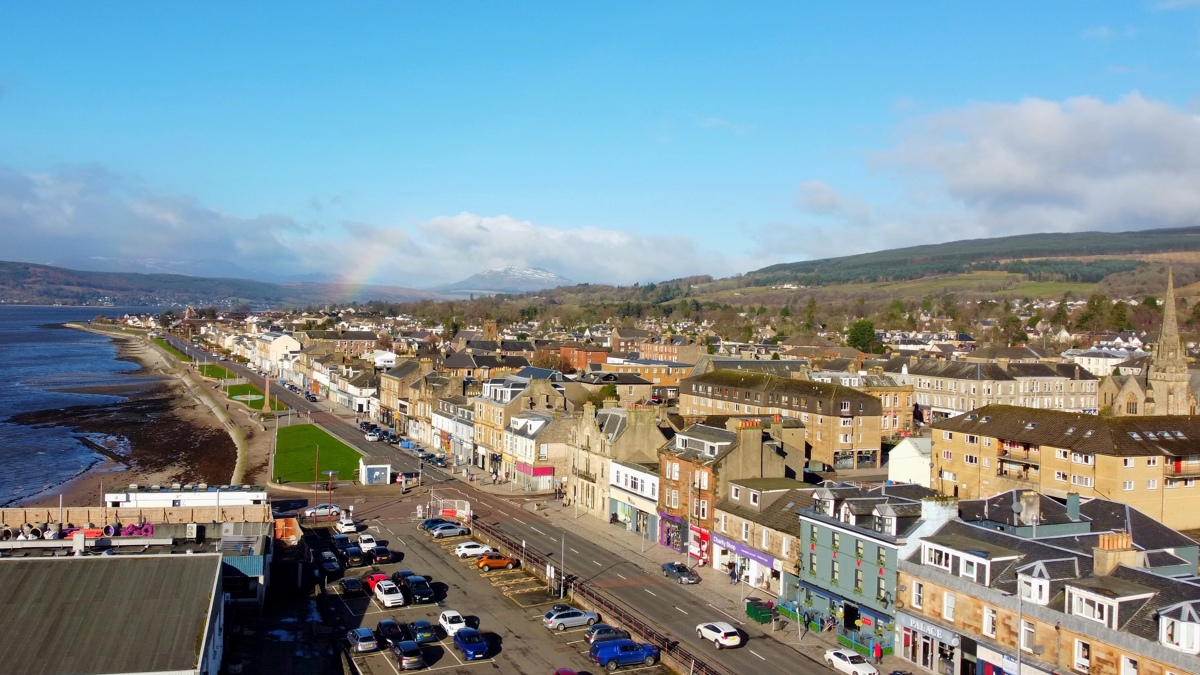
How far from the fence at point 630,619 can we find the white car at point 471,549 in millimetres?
1248

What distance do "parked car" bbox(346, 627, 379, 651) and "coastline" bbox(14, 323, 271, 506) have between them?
104 feet

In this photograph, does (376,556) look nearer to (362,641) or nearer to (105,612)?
(362,641)

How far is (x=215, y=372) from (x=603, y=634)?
15326 centimetres

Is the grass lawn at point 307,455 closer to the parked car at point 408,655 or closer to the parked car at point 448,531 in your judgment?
the parked car at point 448,531

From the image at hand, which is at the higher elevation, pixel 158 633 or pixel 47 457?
pixel 158 633

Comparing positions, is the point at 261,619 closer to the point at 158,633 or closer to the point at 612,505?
the point at 158,633

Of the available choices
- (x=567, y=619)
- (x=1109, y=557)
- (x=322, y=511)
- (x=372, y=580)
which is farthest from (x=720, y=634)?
(x=322, y=511)

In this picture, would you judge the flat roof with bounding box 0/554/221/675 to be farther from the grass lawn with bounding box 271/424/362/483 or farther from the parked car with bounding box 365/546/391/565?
the grass lawn with bounding box 271/424/362/483

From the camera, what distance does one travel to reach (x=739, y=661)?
3312cm

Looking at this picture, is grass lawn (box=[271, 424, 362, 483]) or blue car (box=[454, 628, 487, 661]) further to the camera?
grass lawn (box=[271, 424, 362, 483])

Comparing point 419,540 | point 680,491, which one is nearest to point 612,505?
point 680,491

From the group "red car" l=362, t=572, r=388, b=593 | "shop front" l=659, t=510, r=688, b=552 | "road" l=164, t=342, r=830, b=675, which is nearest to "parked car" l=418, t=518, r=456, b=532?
"road" l=164, t=342, r=830, b=675

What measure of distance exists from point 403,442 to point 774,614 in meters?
55.5

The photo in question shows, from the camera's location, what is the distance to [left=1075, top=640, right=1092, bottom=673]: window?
26641 mm
